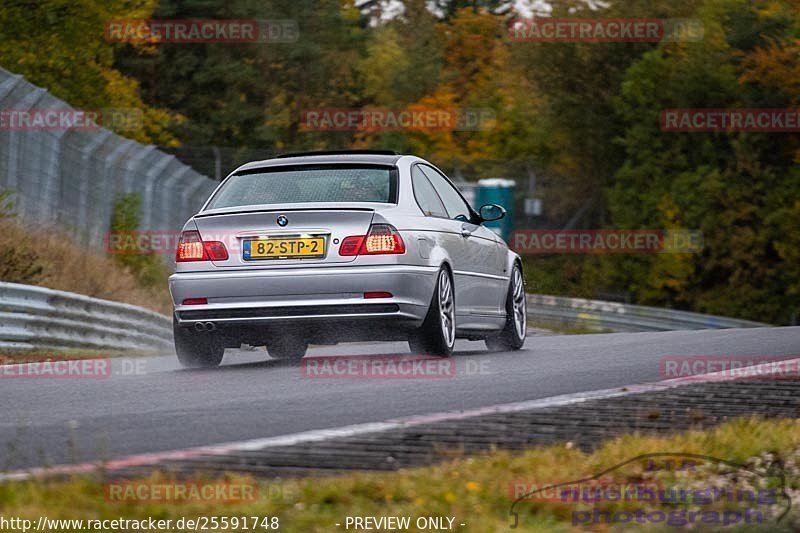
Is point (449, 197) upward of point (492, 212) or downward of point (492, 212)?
upward

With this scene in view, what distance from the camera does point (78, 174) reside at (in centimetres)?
2262

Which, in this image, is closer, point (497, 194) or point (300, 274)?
point (300, 274)

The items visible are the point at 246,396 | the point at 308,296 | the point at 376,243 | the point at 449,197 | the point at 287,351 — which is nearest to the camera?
the point at 246,396

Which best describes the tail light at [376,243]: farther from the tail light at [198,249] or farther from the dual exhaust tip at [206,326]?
the dual exhaust tip at [206,326]

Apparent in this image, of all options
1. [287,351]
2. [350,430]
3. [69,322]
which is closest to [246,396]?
[350,430]

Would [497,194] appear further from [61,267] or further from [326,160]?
[326,160]

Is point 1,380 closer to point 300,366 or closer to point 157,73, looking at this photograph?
point 300,366

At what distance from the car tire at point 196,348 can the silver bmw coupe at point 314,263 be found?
0.01 meters

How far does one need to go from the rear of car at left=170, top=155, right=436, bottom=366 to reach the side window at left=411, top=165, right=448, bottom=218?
596mm

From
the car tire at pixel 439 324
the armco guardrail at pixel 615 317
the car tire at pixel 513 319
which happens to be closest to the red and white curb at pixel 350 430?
the car tire at pixel 439 324

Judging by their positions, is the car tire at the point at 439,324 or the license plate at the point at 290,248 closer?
the license plate at the point at 290,248

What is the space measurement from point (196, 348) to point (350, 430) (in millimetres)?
4951

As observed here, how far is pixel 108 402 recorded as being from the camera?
8.98m

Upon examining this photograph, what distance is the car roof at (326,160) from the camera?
39.1 feet
